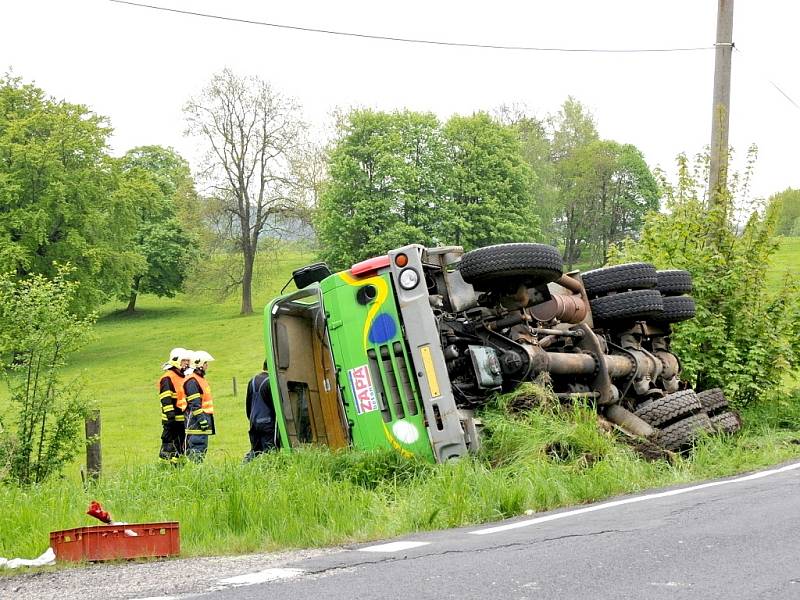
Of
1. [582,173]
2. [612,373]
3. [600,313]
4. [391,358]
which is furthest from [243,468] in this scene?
[582,173]

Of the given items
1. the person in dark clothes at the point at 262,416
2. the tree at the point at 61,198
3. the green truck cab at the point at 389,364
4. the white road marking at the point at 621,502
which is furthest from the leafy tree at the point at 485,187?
the white road marking at the point at 621,502

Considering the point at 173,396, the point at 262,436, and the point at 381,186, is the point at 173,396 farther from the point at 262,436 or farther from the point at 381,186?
the point at 381,186

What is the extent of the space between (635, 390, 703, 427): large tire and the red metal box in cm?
578

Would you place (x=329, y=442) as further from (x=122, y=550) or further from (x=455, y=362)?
(x=122, y=550)

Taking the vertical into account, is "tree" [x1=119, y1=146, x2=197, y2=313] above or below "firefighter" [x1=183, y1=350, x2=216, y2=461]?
above

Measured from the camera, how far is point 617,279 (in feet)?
37.2

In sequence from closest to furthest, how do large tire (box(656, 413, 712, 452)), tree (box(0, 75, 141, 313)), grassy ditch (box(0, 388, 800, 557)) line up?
grassy ditch (box(0, 388, 800, 557)) → large tire (box(656, 413, 712, 452)) → tree (box(0, 75, 141, 313))

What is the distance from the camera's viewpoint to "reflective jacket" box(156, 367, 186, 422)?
36.0ft

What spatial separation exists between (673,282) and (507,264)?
4431 millimetres

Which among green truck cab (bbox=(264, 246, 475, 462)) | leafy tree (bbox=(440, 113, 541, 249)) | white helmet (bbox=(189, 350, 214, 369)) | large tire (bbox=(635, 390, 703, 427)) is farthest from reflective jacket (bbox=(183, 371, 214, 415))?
leafy tree (bbox=(440, 113, 541, 249))

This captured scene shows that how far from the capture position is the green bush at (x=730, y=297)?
43.5 ft

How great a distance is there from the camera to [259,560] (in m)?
5.15

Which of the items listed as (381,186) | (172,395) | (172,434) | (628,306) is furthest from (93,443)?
(381,186)

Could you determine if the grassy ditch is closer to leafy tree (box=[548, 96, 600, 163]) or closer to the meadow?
the meadow
